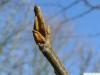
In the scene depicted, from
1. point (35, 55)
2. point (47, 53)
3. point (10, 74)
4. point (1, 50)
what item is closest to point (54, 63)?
point (47, 53)

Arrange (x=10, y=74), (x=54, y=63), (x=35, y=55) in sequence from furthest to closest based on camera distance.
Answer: (x=35, y=55)
(x=10, y=74)
(x=54, y=63)

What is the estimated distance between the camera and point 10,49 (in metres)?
12.2

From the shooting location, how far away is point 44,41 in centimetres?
53

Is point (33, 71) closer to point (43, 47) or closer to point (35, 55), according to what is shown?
point (35, 55)

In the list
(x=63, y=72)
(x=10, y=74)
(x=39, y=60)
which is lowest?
(x=63, y=72)

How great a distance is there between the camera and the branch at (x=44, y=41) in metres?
0.52

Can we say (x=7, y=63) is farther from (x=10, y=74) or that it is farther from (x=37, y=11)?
(x=37, y=11)

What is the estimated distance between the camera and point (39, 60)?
48.1 feet

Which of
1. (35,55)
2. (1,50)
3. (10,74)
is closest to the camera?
(1,50)

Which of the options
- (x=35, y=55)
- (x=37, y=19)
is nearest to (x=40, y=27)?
(x=37, y=19)

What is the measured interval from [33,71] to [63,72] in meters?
13.9

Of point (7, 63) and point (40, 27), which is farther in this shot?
point (7, 63)

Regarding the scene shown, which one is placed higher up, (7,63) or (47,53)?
(7,63)

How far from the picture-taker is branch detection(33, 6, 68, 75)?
0.52 meters
